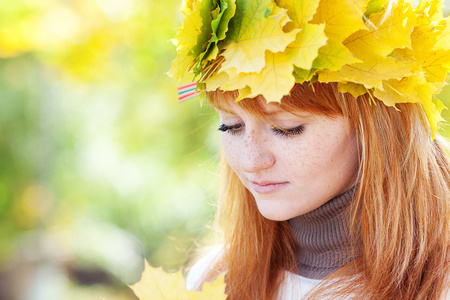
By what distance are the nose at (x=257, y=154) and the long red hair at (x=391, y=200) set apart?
0.06 meters

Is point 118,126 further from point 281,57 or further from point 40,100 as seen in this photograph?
point 281,57

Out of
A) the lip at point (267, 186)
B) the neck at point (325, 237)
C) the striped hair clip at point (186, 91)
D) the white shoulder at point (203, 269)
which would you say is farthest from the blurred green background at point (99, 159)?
the lip at point (267, 186)

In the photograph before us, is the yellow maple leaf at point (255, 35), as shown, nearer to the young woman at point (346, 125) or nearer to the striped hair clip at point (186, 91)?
the young woman at point (346, 125)

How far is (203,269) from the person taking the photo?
5.57 ft

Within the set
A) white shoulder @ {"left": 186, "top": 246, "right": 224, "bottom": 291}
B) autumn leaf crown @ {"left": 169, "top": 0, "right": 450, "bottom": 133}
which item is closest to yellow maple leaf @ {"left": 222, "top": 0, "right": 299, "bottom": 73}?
autumn leaf crown @ {"left": 169, "top": 0, "right": 450, "bottom": 133}

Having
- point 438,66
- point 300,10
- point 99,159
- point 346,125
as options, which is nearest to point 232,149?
point 346,125

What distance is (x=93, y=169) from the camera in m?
3.78

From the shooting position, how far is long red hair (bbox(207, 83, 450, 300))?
44.6 inches

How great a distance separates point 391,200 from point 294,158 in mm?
268

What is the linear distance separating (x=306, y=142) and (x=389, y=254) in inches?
13.3

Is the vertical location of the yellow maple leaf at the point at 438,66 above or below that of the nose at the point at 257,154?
above

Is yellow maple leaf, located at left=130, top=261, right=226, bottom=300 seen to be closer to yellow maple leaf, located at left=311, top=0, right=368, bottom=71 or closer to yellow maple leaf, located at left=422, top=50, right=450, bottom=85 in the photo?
yellow maple leaf, located at left=311, top=0, right=368, bottom=71

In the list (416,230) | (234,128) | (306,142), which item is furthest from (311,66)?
(416,230)

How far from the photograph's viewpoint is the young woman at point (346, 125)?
105 cm
